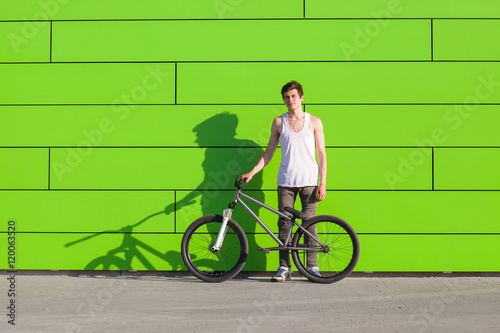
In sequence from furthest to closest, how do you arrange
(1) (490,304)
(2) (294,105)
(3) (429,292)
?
(2) (294,105)
(3) (429,292)
(1) (490,304)

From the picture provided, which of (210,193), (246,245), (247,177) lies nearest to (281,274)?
(246,245)

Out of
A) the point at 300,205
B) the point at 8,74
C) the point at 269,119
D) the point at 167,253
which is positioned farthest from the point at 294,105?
the point at 8,74

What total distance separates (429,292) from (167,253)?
281cm

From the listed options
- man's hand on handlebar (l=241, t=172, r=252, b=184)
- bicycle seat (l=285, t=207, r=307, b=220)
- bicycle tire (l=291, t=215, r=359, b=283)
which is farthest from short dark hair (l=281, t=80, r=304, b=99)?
bicycle tire (l=291, t=215, r=359, b=283)

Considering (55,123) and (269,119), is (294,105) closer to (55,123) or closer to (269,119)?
(269,119)

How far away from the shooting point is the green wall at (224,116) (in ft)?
24.3

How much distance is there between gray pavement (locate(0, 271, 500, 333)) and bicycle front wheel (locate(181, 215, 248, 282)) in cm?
14

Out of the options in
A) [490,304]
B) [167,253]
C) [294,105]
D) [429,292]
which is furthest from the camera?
[167,253]

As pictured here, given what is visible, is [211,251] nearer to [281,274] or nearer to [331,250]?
[281,274]

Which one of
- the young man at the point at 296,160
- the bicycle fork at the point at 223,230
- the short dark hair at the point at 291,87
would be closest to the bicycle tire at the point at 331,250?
the young man at the point at 296,160

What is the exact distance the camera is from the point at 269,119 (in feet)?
24.6

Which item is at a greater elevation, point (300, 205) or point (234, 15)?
point (234, 15)

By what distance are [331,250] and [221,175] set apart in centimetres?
144

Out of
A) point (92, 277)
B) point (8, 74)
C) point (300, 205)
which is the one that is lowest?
point (92, 277)
